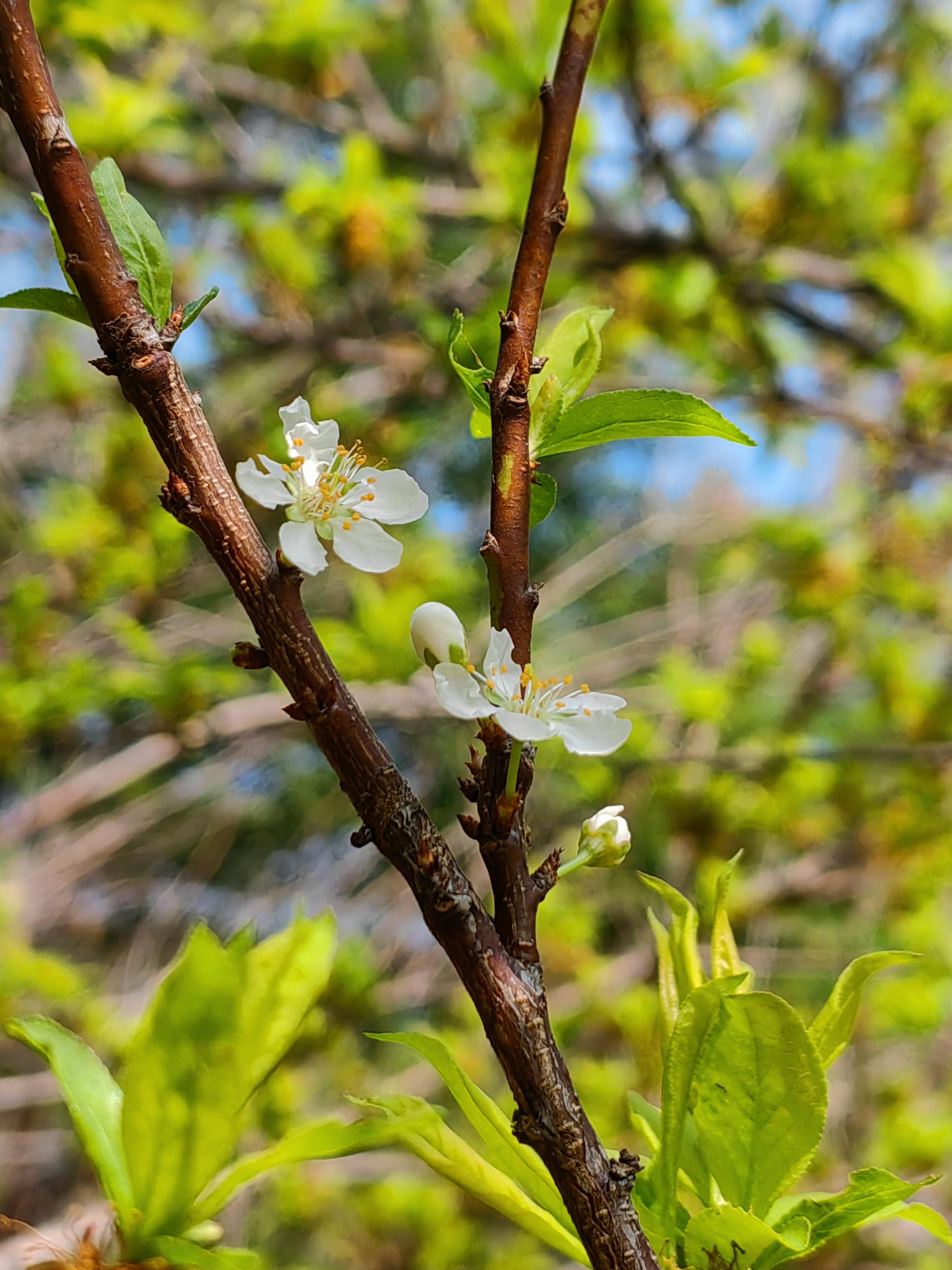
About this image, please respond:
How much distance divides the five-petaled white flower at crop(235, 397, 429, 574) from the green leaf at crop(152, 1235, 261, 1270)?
0.30 meters

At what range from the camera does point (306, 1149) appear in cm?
40

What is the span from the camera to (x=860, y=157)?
74.4 inches

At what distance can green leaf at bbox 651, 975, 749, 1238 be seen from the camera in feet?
1.29

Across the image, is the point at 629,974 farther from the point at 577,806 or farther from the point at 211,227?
the point at 211,227

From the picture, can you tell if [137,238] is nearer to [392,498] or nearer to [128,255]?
[128,255]

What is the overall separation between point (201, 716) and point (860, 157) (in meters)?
1.71

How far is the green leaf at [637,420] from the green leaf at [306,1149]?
30cm

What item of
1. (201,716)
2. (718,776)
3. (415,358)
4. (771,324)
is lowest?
(201,716)

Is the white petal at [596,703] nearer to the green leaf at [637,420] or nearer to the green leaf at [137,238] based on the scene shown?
the green leaf at [637,420]

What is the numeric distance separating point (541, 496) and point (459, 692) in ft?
0.32

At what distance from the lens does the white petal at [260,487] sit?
394 millimetres

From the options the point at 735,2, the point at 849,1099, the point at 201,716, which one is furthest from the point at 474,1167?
the point at 735,2

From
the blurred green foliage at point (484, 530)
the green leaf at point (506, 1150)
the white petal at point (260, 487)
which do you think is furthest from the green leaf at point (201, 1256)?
the blurred green foliage at point (484, 530)

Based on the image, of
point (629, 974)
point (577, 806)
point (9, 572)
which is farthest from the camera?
point (577, 806)
